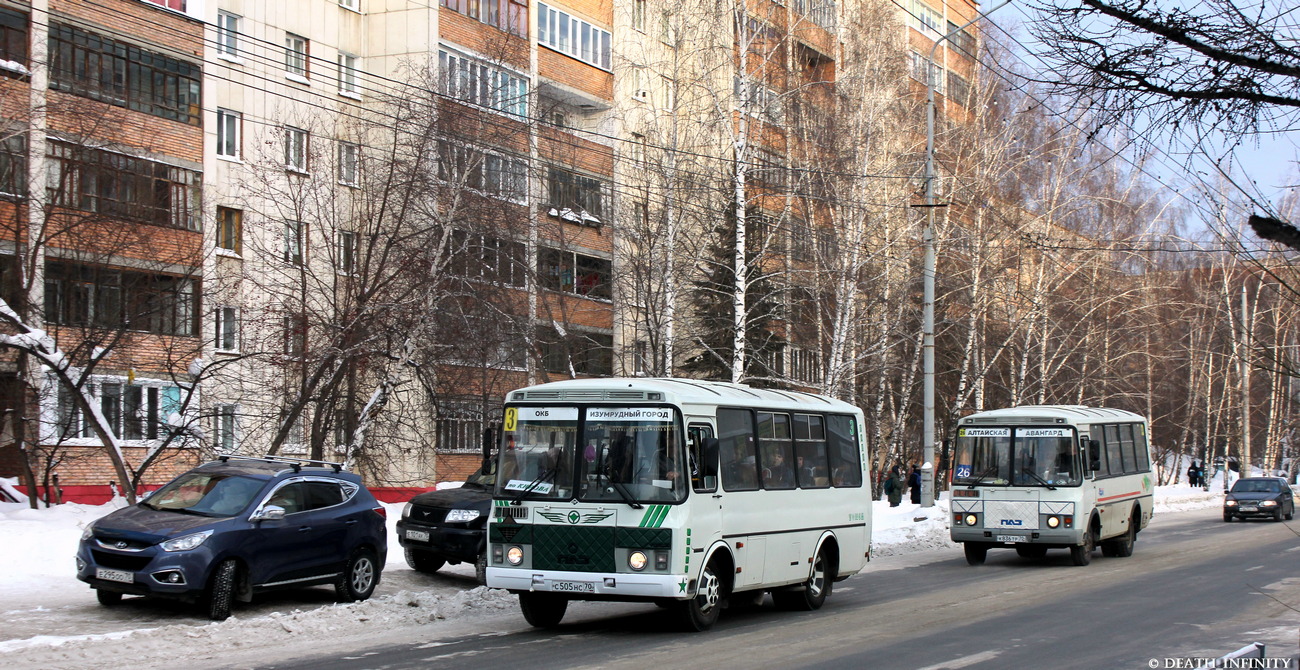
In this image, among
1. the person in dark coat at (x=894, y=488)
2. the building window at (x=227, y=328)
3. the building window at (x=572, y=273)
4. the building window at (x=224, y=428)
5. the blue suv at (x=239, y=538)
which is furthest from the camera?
the person in dark coat at (x=894, y=488)

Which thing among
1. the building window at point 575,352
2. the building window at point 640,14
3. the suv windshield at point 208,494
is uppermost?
the building window at point 640,14

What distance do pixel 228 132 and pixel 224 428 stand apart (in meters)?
11.0

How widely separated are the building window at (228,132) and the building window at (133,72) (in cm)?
111

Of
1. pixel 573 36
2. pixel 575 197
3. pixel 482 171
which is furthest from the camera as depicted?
pixel 573 36

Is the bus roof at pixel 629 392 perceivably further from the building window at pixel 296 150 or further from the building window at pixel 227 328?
the building window at pixel 296 150

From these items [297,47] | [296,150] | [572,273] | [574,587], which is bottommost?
[574,587]

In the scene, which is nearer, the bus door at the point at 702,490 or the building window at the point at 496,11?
the bus door at the point at 702,490

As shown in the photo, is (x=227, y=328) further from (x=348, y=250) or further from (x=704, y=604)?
(x=704, y=604)

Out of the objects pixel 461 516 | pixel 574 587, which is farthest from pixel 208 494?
pixel 574 587

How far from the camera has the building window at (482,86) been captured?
1120 inches

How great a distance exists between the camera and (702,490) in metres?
12.3

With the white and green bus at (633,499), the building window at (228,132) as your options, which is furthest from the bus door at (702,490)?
the building window at (228,132)

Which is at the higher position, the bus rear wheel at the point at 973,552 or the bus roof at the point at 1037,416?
the bus roof at the point at 1037,416

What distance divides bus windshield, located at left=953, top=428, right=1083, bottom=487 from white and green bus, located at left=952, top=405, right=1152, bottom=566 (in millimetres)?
17
